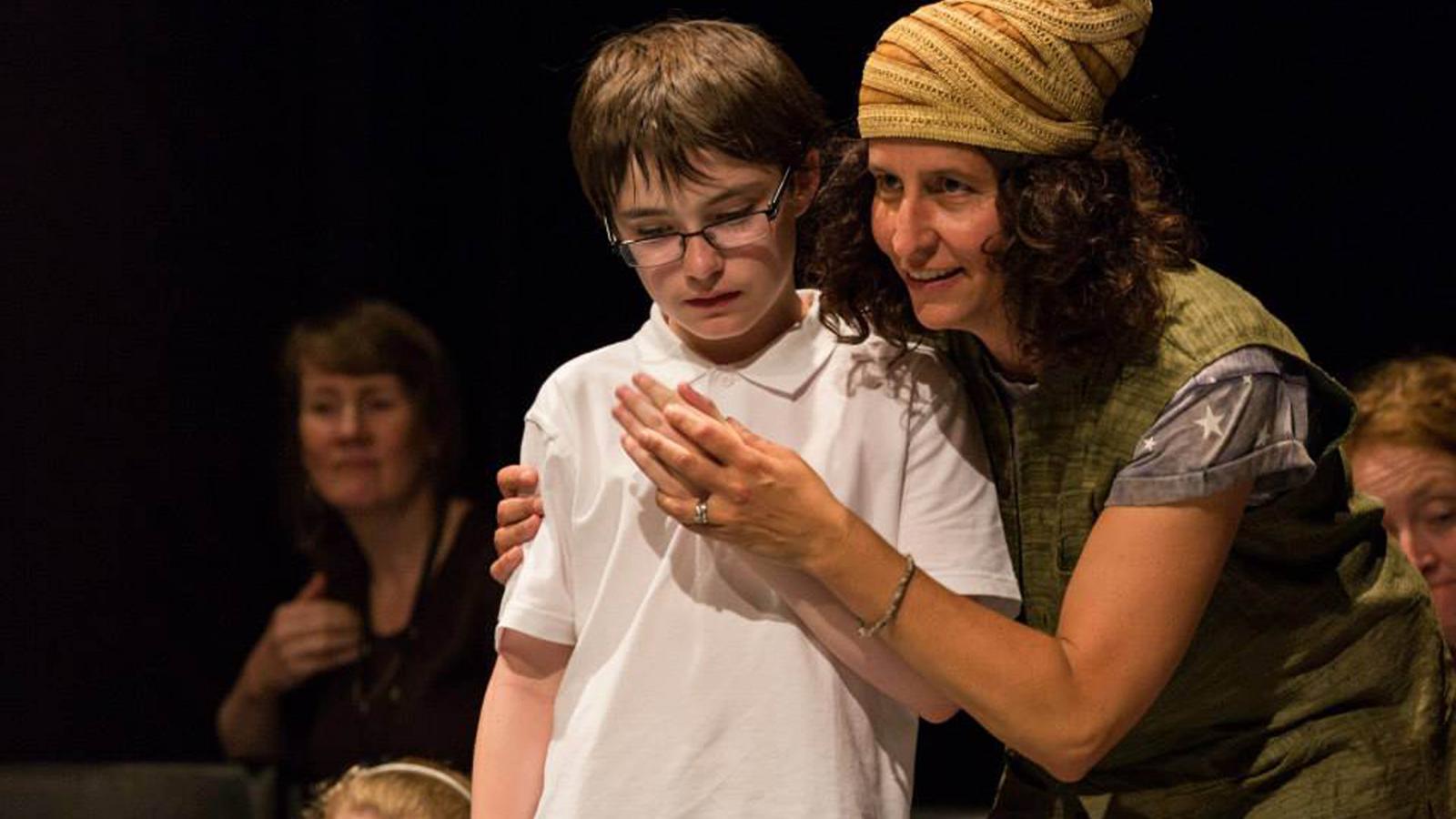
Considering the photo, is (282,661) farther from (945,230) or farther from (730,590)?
(945,230)

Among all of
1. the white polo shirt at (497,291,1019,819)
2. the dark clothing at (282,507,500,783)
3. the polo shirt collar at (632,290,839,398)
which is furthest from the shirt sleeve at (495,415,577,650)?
the dark clothing at (282,507,500,783)

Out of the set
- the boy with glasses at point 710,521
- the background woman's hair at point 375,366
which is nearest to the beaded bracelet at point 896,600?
the boy with glasses at point 710,521

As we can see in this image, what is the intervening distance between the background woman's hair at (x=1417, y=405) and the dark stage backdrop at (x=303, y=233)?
5 cm

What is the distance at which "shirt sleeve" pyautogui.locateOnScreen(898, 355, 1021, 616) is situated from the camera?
1.88m

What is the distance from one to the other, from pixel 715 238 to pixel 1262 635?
0.65m

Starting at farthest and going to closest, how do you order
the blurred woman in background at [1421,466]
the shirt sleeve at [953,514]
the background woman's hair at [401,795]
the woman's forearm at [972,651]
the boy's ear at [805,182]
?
the blurred woman in background at [1421,466], the background woman's hair at [401,795], the boy's ear at [805,182], the shirt sleeve at [953,514], the woman's forearm at [972,651]

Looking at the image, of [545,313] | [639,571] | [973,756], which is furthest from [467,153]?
[639,571]

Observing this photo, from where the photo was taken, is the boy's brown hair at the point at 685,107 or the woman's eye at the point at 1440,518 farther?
the woman's eye at the point at 1440,518

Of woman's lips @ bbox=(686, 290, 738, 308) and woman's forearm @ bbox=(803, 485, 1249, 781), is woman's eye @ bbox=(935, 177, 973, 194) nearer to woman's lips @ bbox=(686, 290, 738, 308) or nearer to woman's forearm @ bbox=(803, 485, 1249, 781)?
woman's lips @ bbox=(686, 290, 738, 308)

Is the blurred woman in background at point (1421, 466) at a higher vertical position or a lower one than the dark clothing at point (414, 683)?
higher

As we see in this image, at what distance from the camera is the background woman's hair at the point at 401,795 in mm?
2656

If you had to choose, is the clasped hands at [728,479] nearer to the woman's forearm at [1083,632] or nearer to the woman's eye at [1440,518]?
the woman's forearm at [1083,632]

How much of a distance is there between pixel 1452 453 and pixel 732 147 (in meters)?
1.44

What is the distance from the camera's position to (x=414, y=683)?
132 inches
